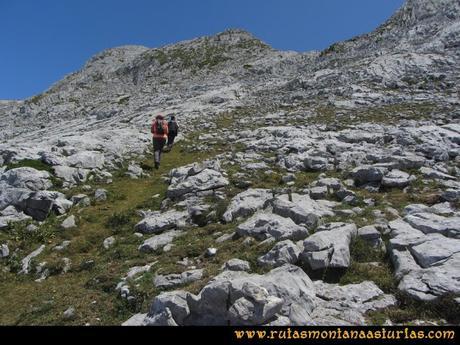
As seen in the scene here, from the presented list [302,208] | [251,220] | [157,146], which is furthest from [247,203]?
[157,146]

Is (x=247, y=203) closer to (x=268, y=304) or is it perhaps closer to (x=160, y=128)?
(x=268, y=304)

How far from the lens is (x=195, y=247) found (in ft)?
36.6

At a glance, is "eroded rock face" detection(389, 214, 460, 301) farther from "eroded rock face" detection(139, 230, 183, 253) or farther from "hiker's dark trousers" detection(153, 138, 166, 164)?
"hiker's dark trousers" detection(153, 138, 166, 164)

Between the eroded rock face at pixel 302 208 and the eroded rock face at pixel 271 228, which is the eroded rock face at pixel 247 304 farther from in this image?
the eroded rock face at pixel 302 208

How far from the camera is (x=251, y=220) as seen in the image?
38.6ft

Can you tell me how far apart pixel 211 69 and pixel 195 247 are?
203ft

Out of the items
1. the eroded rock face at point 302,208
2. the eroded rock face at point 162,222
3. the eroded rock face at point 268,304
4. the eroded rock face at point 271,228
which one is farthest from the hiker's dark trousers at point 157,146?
the eroded rock face at point 268,304

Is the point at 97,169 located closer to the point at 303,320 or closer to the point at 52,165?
the point at 52,165

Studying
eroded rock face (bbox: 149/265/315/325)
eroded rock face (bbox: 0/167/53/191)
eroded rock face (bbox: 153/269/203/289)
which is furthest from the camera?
eroded rock face (bbox: 0/167/53/191)

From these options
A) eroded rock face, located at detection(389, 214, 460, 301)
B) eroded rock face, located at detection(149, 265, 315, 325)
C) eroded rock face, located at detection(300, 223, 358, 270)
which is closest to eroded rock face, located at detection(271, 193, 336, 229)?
eroded rock face, located at detection(300, 223, 358, 270)

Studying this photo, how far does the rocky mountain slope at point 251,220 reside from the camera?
7.86 meters

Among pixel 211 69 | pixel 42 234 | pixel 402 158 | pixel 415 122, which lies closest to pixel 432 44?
pixel 415 122

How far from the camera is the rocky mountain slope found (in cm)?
786

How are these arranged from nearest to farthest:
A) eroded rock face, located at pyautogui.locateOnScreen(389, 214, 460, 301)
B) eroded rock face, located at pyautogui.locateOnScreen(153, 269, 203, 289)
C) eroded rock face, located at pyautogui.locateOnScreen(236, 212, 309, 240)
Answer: eroded rock face, located at pyautogui.locateOnScreen(389, 214, 460, 301), eroded rock face, located at pyautogui.locateOnScreen(153, 269, 203, 289), eroded rock face, located at pyautogui.locateOnScreen(236, 212, 309, 240)
